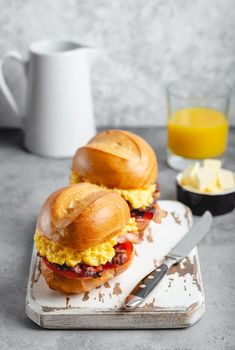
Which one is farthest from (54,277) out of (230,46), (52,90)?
(230,46)

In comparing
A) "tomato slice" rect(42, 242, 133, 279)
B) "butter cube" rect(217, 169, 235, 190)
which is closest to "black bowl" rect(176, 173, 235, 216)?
"butter cube" rect(217, 169, 235, 190)

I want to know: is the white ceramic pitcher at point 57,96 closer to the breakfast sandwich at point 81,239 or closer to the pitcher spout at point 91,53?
the pitcher spout at point 91,53

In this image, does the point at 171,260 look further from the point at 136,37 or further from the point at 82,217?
the point at 136,37

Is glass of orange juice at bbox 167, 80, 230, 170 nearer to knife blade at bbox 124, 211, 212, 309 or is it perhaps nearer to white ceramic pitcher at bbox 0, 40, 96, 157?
white ceramic pitcher at bbox 0, 40, 96, 157

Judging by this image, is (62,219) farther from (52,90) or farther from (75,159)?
(52,90)

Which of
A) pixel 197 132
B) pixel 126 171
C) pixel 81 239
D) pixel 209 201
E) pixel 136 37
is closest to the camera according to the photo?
pixel 81 239

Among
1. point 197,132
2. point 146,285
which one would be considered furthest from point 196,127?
point 146,285
